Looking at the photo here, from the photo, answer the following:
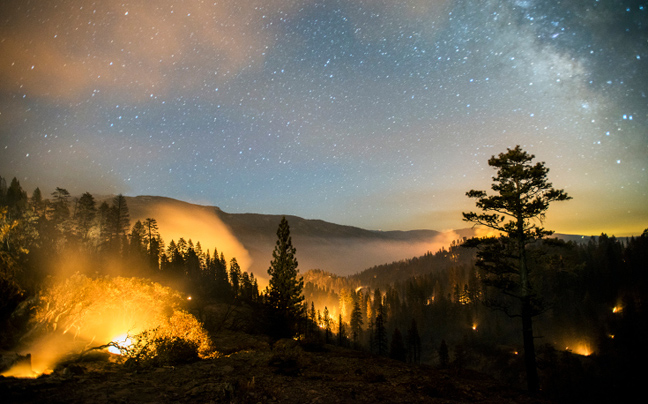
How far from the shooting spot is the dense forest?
107 feet

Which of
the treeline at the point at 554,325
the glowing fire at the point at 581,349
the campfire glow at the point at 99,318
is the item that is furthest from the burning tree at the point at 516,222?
the glowing fire at the point at 581,349

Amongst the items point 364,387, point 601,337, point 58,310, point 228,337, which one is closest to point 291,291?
point 228,337

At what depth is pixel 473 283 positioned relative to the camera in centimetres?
13412

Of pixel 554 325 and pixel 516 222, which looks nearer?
pixel 516 222

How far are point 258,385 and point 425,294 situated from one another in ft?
521

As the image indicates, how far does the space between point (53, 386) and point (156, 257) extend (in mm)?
75203

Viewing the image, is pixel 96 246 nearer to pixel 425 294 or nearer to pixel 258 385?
pixel 258 385

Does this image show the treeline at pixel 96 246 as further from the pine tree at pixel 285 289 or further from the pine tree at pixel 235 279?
the pine tree at pixel 285 289

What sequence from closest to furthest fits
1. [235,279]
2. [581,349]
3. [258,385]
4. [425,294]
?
[258,385]
[581,349]
[235,279]
[425,294]

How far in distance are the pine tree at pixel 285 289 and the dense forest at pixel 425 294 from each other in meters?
1.26

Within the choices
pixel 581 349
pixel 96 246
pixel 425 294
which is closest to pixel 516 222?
pixel 96 246

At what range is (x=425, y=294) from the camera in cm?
15400

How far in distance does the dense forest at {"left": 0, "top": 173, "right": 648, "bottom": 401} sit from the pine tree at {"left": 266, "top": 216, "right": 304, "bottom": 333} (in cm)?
126

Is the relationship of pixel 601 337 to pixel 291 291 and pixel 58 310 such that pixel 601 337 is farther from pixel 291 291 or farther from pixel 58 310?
pixel 58 310
